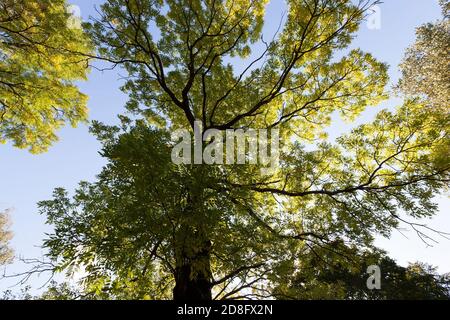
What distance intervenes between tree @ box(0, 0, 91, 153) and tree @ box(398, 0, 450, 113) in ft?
44.4

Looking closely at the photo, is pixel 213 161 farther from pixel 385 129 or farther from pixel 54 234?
pixel 385 129

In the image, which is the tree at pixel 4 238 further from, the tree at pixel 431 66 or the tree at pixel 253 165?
the tree at pixel 431 66

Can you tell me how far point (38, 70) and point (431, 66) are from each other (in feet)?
52.0

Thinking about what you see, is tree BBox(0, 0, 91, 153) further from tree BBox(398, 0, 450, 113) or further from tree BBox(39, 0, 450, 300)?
tree BBox(398, 0, 450, 113)

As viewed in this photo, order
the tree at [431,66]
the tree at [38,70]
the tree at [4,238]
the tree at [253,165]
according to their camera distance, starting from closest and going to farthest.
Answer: the tree at [253,165] → the tree at [38,70] → the tree at [431,66] → the tree at [4,238]

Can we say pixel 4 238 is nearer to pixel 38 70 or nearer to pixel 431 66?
pixel 38 70

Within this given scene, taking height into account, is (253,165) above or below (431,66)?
below

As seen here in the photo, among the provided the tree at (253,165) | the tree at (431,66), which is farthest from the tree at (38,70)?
the tree at (431,66)

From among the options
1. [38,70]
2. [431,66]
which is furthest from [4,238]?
[431,66]

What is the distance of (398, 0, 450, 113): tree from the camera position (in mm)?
12562

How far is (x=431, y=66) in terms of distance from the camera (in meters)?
13.1

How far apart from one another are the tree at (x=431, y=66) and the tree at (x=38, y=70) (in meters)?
13.5

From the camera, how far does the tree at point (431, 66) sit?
12.6 meters
